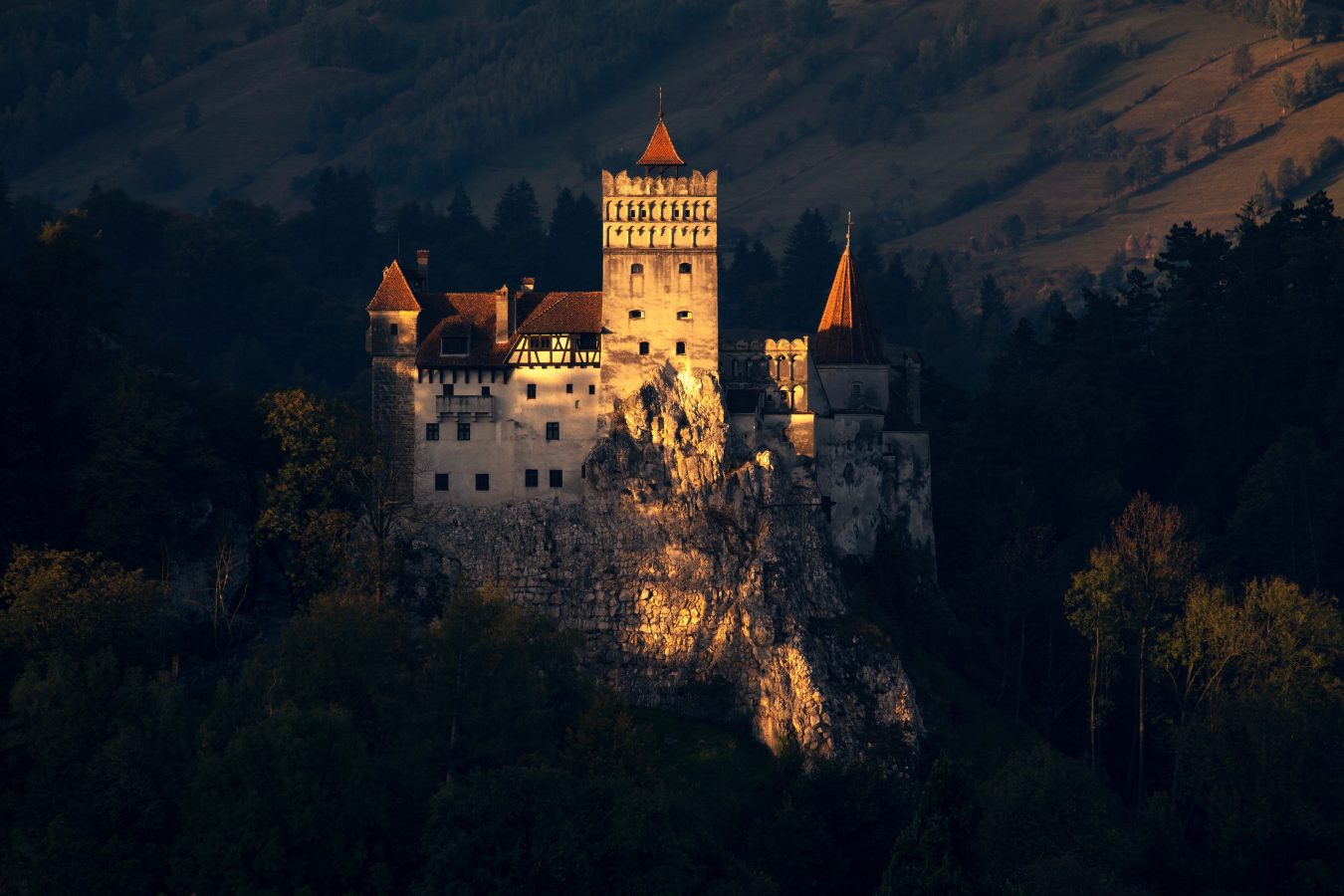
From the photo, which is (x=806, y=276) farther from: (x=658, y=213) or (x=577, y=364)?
(x=577, y=364)

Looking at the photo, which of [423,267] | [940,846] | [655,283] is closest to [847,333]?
[655,283]

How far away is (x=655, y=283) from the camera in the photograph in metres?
90.9

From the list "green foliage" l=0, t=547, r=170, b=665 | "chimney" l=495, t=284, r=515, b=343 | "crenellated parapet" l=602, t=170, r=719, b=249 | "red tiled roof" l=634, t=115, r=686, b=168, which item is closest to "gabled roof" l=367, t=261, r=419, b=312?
"chimney" l=495, t=284, r=515, b=343

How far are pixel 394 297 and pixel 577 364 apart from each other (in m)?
7.44

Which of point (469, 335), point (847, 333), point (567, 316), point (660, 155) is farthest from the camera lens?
point (847, 333)

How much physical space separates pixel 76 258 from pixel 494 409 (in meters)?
18.3

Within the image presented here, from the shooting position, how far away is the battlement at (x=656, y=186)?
91.6m

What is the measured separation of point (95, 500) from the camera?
87562 millimetres

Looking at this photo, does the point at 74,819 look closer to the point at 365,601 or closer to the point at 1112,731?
the point at 365,601

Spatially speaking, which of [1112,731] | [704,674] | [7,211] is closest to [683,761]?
[704,674]

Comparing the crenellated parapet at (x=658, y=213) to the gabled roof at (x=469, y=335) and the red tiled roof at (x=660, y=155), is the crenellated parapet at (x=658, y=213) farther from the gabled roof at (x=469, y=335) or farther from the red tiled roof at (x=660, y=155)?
the gabled roof at (x=469, y=335)

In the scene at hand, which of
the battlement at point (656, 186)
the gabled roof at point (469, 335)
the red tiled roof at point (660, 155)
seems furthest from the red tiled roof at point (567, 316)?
the red tiled roof at point (660, 155)

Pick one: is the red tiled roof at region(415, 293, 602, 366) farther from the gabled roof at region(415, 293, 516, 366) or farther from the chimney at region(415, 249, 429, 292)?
the chimney at region(415, 249, 429, 292)

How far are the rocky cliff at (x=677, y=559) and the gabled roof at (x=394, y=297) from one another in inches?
316
